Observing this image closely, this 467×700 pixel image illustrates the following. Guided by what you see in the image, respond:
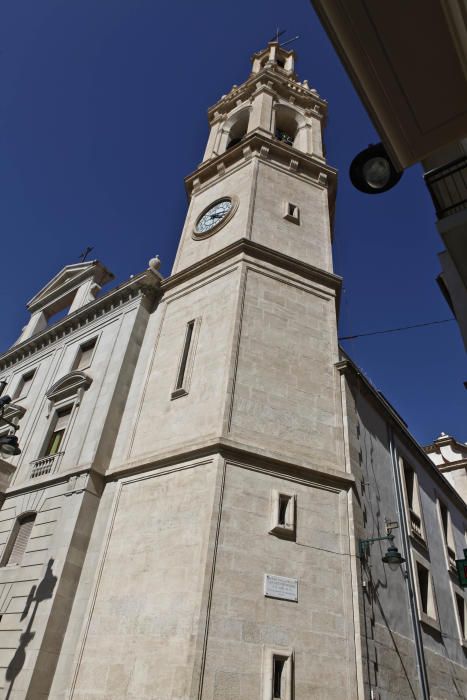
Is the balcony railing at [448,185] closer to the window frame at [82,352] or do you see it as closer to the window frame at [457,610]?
the window frame at [82,352]

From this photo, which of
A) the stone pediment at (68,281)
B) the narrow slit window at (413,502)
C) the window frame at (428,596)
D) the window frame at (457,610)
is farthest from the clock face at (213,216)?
the window frame at (457,610)

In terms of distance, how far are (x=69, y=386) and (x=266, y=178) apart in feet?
35.5

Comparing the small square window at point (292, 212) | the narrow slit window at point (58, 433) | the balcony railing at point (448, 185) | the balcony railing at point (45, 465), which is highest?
the small square window at point (292, 212)

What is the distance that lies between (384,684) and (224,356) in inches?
328

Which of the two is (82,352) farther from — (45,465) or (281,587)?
(281,587)

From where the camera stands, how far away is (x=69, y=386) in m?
18.1

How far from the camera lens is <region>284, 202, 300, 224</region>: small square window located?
18391 mm

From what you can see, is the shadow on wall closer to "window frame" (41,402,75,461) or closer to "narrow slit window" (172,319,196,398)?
"window frame" (41,402,75,461)

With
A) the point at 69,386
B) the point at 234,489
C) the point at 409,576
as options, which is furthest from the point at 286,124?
the point at 409,576

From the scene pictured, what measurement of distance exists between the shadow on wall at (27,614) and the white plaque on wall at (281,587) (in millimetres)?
5550

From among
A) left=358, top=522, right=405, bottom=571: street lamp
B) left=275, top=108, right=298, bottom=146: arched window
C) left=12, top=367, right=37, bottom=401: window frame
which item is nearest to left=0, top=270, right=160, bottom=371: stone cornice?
left=12, top=367, right=37, bottom=401: window frame

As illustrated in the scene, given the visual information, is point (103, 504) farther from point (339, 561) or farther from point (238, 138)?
point (238, 138)

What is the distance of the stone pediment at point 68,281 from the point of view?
25.8m

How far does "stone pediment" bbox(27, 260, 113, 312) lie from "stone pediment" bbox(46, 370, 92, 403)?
831 cm
